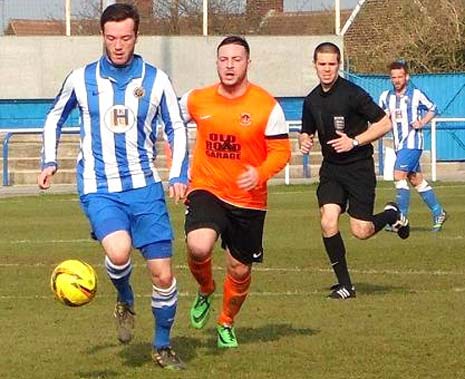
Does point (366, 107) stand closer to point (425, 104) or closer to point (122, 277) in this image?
point (122, 277)

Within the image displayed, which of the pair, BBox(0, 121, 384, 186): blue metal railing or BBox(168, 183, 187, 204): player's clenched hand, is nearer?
BBox(168, 183, 187, 204): player's clenched hand

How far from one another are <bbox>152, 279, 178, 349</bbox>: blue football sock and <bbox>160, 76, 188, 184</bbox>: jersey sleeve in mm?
688

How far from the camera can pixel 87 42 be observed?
3828cm

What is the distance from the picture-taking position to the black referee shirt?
11.8 metres

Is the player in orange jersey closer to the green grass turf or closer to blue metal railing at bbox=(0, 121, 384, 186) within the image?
the green grass turf

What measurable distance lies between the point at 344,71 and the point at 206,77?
13.8ft

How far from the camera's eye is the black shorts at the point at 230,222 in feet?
30.7

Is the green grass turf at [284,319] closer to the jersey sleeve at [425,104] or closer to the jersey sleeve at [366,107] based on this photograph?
the jersey sleeve at [366,107]

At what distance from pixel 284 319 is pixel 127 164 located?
2.58m

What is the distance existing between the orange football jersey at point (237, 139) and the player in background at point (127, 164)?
625 millimetres

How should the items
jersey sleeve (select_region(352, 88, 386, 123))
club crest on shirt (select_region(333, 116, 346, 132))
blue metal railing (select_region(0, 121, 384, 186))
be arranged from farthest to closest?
blue metal railing (select_region(0, 121, 384, 186)), club crest on shirt (select_region(333, 116, 346, 132)), jersey sleeve (select_region(352, 88, 386, 123))

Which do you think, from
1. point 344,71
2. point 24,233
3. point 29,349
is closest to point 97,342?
point 29,349

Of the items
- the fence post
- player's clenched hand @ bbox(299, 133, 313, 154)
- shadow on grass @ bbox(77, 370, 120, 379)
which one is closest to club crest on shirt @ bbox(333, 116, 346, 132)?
player's clenched hand @ bbox(299, 133, 313, 154)

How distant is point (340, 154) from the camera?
12.0m
